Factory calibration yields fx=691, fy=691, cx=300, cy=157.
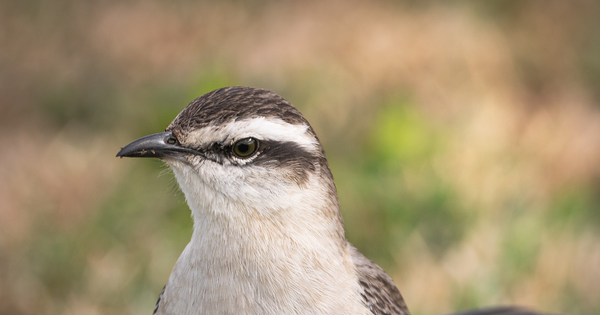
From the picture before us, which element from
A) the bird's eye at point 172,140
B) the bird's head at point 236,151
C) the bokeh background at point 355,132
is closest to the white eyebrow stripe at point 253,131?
the bird's head at point 236,151

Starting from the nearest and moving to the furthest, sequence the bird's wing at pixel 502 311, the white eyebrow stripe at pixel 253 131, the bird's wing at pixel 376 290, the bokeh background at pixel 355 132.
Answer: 1. the white eyebrow stripe at pixel 253 131
2. the bird's wing at pixel 376 290
3. the bird's wing at pixel 502 311
4. the bokeh background at pixel 355 132

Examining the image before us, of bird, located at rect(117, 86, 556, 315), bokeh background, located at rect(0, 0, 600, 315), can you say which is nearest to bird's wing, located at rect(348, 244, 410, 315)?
bird, located at rect(117, 86, 556, 315)

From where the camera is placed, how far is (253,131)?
3.06 meters

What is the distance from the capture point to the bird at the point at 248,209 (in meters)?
3.07

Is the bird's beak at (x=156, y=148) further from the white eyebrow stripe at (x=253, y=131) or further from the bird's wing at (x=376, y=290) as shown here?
the bird's wing at (x=376, y=290)

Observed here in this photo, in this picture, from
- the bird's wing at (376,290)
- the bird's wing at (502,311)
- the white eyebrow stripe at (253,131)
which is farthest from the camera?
the bird's wing at (502,311)

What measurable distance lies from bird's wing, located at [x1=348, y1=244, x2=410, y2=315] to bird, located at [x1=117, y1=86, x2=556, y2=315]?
167mm

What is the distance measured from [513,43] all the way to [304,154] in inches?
255

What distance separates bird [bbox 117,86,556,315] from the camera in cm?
307

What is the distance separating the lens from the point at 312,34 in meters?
9.02

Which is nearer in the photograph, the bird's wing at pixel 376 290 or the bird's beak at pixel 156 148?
the bird's beak at pixel 156 148

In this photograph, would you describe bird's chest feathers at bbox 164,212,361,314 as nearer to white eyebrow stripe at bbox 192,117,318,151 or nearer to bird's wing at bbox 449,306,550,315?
white eyebrow stripe at bbox 192,117,318,151

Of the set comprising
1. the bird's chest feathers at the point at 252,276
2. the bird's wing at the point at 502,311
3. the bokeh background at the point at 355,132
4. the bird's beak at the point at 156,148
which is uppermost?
the bokeh background at the point at 355,132

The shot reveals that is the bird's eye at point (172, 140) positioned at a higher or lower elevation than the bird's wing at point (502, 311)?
higher
